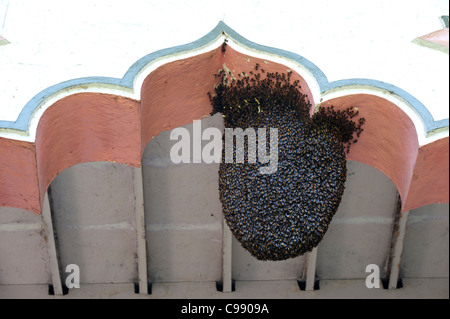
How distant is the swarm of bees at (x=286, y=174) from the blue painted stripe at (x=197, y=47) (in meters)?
0.24

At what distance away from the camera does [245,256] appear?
435 inches

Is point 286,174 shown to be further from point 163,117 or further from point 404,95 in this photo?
point 163,117

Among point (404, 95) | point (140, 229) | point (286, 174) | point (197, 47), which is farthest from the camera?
point (140, 229)

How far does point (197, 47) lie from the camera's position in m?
7.12

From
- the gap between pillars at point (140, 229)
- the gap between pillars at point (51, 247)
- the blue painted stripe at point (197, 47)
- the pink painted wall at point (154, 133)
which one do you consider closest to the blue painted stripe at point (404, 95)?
the blue painted stripe at point (197, 47)

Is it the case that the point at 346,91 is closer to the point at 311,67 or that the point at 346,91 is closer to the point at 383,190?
the point at 311,67

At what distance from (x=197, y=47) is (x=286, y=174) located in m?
1.55

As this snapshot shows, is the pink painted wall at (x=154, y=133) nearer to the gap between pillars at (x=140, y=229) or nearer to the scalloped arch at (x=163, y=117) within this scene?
the scalloped arch at (x=163, y=117)

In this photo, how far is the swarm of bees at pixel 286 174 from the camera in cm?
677

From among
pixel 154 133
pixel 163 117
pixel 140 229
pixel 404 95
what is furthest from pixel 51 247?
pixel 404 95

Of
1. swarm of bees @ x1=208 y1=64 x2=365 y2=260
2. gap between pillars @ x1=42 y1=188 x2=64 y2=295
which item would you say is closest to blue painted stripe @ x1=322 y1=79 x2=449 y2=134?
swarm of bees @ x1=208 y1=64 x2=365 y2=260

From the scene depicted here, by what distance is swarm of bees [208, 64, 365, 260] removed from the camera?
677 centimetres

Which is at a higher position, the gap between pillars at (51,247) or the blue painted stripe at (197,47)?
the blue painted stripe at (197,47)

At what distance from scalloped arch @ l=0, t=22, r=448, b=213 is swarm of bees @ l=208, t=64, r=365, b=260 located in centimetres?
21
